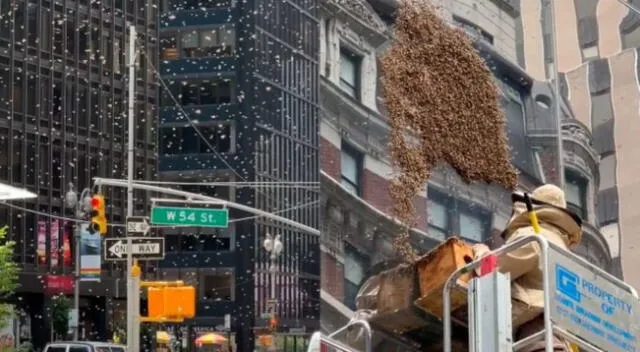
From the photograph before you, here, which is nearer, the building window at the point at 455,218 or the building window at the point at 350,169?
the building window at the point at 350,169

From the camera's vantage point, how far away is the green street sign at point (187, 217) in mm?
21875

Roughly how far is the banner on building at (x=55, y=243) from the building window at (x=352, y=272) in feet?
152

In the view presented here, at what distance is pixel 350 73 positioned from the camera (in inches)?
144

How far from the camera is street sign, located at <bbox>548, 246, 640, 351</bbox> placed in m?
3.38

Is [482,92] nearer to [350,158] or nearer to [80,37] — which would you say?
[350,158]

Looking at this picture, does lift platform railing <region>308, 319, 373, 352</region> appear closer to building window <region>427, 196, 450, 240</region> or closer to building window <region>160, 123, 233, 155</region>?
building window <region>427, 196, 450, 240</region>

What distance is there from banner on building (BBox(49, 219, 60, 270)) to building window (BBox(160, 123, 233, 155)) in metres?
7.06

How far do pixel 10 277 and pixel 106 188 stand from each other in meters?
15.8

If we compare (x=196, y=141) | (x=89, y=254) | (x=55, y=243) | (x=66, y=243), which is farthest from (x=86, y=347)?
(x=196, y=141)

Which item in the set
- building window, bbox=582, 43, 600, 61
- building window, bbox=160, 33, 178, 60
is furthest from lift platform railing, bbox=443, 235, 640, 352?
building window, bbox=160, 33, 178, 60

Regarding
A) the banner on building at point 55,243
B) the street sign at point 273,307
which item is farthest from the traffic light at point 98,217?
the banner on building at point 55,243

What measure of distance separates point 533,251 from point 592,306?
10.7 inches

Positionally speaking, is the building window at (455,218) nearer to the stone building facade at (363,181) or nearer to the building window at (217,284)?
the stone building facade at (363,181)

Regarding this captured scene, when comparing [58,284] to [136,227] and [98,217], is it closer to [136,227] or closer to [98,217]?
[98,217]
